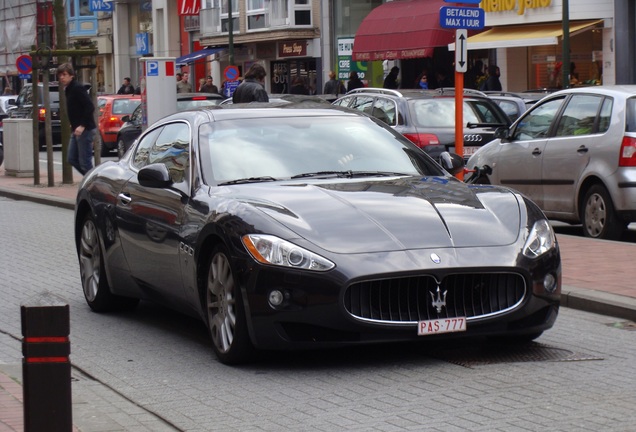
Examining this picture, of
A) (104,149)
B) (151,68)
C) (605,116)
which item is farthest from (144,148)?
(104,149)

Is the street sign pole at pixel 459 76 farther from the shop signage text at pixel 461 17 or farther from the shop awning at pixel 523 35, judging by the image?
the shop awning at pixel 523 35

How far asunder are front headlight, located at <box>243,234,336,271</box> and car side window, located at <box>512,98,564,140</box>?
7.65 m

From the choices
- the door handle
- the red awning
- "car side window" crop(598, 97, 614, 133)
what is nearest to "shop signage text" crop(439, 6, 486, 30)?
"car side window" crop(598, 97, 614, 133)

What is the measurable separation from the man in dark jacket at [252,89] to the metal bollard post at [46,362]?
43.0 feet

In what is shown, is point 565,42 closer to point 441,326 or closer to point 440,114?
point 440,114

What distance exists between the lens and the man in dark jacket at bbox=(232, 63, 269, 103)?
17984 mm

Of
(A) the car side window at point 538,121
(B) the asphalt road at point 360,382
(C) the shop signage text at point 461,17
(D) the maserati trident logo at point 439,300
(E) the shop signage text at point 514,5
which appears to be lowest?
(B) the asphalt road at point 360,382

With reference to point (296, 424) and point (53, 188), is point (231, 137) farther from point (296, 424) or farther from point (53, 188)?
point (53, 188)

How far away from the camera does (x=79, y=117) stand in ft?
71.4

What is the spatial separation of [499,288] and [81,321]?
10.8 feet

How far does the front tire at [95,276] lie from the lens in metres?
9.71

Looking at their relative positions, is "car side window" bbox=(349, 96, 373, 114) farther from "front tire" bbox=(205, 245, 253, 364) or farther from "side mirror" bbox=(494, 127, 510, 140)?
"front tire" bbox=(205, 245, 253, 364)

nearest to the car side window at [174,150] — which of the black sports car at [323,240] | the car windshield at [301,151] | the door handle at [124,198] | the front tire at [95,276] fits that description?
the black sports car at [323,240]

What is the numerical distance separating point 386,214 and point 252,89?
35.1ft
